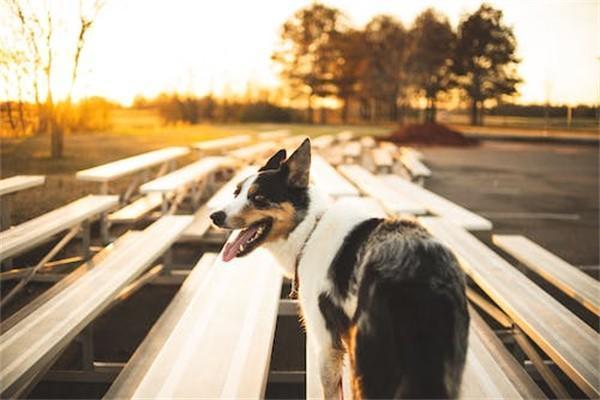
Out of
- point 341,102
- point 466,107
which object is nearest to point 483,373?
point 466,107

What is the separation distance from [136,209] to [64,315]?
376cm

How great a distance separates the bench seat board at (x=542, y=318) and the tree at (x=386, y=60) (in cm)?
2825

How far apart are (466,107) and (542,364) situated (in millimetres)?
24911

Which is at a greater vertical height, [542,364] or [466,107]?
[466,107]

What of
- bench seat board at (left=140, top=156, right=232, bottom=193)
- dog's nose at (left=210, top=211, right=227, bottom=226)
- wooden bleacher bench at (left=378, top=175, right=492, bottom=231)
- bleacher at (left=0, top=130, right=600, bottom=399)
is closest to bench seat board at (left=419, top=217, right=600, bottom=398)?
bleacher at (left=0, top=130, right=600, bottom=399)

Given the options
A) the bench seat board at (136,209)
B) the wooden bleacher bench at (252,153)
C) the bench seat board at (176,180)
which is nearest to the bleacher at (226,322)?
the bench seat board at (176,180)

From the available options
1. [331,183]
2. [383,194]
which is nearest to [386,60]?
[331,183]

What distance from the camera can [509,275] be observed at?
294 cm

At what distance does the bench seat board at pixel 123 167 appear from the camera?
3.79m

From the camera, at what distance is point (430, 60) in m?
27.2

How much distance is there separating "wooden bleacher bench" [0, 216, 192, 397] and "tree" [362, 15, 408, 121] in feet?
94.0

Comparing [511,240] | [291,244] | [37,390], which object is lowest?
[37,390]

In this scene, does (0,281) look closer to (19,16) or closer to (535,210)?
(19,16)

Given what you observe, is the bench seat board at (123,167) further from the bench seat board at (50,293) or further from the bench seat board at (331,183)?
the bench seat board at (331,183)
